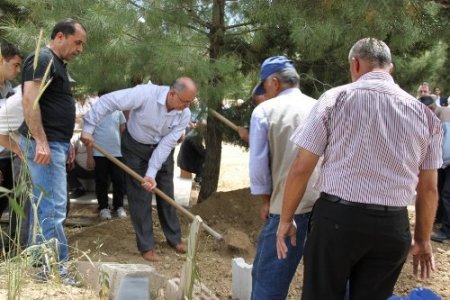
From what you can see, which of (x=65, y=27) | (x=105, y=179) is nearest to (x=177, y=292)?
(x=65, y=27)

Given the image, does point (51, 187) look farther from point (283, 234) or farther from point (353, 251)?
point (353, 251)

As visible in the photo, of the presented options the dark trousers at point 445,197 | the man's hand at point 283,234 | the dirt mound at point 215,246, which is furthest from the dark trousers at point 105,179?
the man's hand at point 283,234

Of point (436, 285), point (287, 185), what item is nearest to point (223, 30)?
point (436, 285)

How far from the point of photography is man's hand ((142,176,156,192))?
421 cm

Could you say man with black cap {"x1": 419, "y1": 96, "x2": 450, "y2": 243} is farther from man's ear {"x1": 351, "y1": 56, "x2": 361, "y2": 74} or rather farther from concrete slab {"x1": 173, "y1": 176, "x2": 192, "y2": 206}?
man's ear {"x1": 351, "y1": 56, "x2": 361, "y2": 74}

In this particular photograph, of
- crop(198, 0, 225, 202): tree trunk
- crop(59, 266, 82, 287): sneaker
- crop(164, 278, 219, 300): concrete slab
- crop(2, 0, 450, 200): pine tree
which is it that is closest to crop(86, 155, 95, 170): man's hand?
crop(2, 0, 450, 200): pine tree

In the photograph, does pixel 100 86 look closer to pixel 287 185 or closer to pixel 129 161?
pixel 129 161

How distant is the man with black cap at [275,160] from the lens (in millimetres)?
2742

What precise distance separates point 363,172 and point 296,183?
0.27 meters

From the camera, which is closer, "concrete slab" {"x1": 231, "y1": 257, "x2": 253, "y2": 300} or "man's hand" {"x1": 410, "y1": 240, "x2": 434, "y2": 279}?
"man's hand" {"x1": 410, "y1": 240, "x2": 434, "y2": 279}

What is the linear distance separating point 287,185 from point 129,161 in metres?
2.31

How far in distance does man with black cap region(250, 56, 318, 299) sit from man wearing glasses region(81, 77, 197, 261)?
129 centimetres

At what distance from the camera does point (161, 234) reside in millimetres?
4996

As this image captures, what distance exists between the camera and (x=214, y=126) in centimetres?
545
